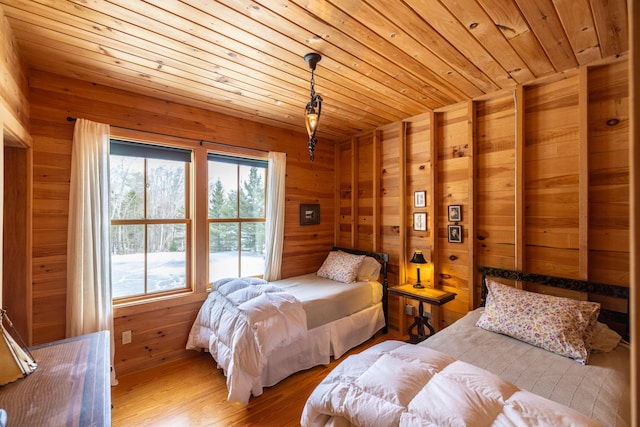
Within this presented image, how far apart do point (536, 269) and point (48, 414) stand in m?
3.21

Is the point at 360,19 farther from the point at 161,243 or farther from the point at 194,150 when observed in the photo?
the point at 161,243

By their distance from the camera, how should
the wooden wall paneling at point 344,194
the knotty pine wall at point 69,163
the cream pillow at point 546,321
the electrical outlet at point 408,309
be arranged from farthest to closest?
the wooden wall paneling at point 344,194
the electrical outlet at point 408,309
the knotty pine wall at point 69,163
the cream pillow at point 546,321

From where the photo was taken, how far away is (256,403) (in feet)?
7.43

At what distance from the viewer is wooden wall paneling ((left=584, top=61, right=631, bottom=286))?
2100mm

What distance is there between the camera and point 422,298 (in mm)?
2838

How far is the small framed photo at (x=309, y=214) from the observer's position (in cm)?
389

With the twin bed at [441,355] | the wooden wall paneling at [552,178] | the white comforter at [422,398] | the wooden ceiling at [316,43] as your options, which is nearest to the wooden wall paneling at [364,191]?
the twin bed at [441,355]

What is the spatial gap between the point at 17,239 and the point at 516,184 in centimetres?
393

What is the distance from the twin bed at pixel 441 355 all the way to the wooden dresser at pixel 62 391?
901mm

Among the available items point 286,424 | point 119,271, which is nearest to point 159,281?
point 119,271

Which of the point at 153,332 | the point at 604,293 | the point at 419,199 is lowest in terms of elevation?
the point at 153,332

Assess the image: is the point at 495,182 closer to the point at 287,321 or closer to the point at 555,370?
the point at 555,370

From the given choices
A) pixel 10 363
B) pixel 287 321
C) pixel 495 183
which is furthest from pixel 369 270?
pixel 10 363

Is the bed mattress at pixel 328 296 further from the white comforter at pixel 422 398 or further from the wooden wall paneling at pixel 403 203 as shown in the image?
the white comforter at pixel 422 398
